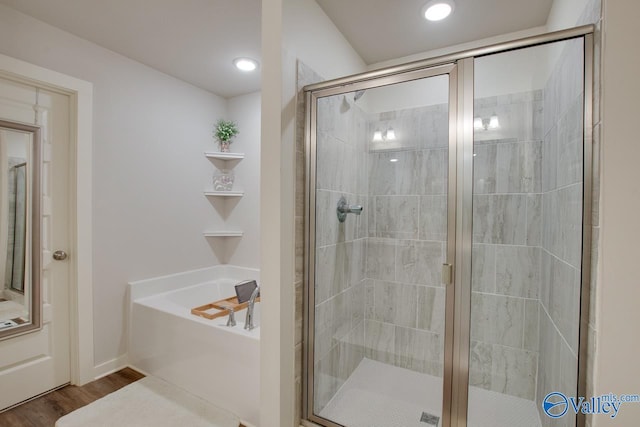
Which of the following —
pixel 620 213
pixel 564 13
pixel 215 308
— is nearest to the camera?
pixel 620 213

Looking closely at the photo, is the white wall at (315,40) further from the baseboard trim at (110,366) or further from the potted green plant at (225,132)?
the baseboard trim at (110,366)

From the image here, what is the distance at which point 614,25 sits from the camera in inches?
36.0

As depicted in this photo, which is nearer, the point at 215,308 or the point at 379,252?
the point at 379,252

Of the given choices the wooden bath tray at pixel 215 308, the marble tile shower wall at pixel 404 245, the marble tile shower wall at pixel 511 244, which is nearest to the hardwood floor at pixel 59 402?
the wooden bath tray at pixel 215 308

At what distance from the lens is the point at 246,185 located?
3.09m

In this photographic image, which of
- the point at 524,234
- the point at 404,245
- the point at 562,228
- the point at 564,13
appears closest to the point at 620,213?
the point at 562,228

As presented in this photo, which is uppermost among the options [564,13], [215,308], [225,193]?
[564,13]

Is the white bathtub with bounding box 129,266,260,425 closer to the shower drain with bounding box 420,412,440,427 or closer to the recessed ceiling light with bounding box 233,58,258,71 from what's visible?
the shower drain with bounding box 420,412,440,427

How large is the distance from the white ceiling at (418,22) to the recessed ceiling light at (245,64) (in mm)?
846

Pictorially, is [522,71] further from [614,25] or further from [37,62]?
[37,62]

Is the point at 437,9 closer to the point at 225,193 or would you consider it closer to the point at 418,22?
the point at 418,22

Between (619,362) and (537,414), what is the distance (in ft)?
3.02

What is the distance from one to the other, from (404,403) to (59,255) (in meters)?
2.51

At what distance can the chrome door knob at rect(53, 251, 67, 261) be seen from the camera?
2093 mm
